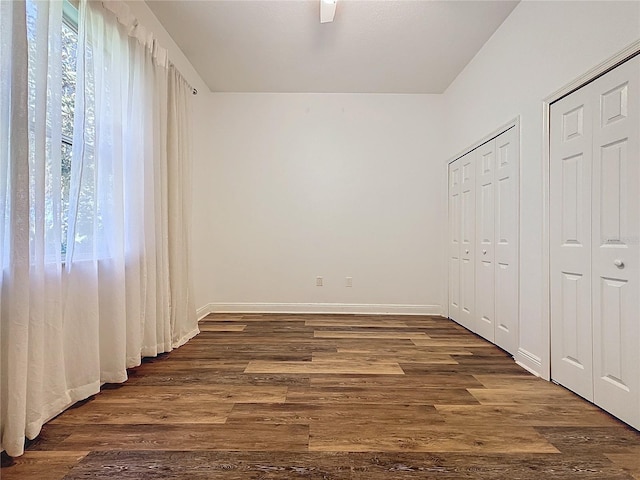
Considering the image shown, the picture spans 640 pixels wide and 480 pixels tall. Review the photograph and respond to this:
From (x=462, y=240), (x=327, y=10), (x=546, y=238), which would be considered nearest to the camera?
(x=546, y=238)

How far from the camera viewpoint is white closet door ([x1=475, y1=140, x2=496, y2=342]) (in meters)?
3.35

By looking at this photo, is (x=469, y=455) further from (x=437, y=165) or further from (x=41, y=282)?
(x=437, y=165)

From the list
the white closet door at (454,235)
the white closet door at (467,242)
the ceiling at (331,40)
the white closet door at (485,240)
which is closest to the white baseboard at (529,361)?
the white closet door at (485,240)

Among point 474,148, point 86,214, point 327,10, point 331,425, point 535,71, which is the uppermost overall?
point 327,10

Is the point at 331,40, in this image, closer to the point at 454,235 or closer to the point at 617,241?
the point at 454,235

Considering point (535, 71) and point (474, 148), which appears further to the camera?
point (474, 148)

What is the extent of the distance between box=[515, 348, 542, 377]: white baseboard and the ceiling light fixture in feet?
10.1

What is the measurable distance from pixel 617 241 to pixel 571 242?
14.3 inches

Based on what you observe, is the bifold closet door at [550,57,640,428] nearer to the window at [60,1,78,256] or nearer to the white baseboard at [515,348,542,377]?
the white baseboard at [515,348,542,377]

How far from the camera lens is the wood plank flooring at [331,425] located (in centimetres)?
149

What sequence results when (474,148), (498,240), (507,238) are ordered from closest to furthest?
(507,238) < (498,240) < (474,148)

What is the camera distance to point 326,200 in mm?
4734

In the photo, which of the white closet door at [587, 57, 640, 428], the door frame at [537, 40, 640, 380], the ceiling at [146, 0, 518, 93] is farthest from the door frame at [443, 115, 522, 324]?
the ceiling at [146, 0, 518, 93]

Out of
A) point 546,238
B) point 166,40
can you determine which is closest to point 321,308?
point 546,238
